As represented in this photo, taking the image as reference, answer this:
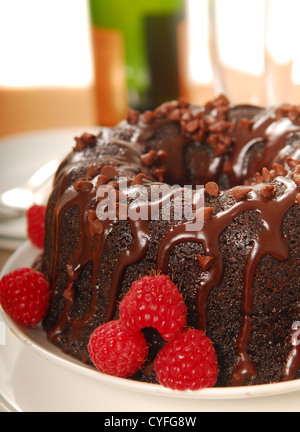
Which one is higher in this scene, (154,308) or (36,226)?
(154,308)

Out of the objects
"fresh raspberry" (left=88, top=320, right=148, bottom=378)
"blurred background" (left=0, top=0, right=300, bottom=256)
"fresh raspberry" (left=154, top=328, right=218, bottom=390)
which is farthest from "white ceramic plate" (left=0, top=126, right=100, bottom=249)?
"fresh raspberry" (left=154, top=328, right=218, bottom=390)

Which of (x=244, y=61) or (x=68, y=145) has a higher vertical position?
(x=244, y=61)

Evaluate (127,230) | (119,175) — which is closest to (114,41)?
(119,175)

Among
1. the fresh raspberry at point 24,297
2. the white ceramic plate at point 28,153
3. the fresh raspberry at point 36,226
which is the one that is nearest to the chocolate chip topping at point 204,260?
the fresh raspberry at point 24,297

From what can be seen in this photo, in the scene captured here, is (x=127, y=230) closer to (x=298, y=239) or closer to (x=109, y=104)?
(x=298, y=239)

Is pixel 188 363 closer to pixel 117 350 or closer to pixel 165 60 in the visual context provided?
pixel 117 350

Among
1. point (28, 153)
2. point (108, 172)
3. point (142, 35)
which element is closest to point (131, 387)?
point (108, 172)
